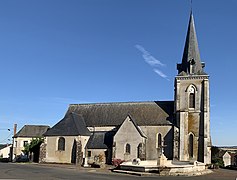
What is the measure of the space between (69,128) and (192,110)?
1642 cm

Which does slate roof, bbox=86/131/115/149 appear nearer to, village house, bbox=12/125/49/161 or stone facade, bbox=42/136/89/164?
stone facade, bbox=42/136/89/164

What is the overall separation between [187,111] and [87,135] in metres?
13.7

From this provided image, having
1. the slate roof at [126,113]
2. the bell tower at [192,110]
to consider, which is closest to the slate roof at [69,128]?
the slate roof at [126,113]

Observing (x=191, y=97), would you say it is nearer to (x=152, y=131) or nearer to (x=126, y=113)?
(x=152, y=131)

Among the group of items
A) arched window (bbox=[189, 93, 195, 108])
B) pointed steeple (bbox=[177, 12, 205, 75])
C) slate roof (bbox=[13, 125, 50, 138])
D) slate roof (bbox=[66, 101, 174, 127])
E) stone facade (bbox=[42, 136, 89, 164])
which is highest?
pointed steeple (bbox=[177, 12, 205, 75])

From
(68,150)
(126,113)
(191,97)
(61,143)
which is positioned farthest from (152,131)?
(61,143)

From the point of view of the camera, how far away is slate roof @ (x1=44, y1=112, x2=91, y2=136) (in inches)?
1672

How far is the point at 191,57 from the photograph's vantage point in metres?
44.3

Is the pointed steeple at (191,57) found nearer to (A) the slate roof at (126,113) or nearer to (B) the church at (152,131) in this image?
(B) the church at (152,131)

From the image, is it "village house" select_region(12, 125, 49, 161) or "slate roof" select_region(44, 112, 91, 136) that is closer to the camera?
"slate roof" select_region(44, 112, 91, 136)

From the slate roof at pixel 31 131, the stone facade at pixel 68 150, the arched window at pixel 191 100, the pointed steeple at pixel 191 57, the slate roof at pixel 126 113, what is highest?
the pointed steeple at pixel 191 57

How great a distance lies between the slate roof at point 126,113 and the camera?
43875 millimetres

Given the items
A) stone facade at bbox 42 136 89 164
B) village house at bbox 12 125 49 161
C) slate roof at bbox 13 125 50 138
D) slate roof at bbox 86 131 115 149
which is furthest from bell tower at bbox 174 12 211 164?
slate roof at bbox 13 125 50 138

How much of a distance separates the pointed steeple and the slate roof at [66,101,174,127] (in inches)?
200
